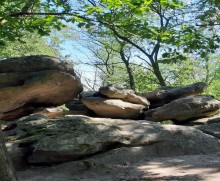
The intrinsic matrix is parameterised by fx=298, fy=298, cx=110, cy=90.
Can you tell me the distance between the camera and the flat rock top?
19.3 ft

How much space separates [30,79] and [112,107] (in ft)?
12.8

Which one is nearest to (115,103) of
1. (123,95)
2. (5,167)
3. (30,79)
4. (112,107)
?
(112,107)

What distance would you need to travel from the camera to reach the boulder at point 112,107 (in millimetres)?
13812

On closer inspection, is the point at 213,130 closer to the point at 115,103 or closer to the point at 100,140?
the point at 100,140

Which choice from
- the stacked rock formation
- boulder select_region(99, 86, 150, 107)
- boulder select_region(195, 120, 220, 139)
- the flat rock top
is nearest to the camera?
the flat rock top

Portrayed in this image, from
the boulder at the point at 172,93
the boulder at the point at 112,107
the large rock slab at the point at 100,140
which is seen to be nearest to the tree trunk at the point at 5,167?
the large rock slab at the point at 100,140

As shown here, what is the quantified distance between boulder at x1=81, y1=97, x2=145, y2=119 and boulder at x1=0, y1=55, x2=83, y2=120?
4.17 feet

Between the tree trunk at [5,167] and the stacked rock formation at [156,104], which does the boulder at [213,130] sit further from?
the tree trunk at [5,167]

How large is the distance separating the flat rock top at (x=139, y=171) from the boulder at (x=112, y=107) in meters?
6.46

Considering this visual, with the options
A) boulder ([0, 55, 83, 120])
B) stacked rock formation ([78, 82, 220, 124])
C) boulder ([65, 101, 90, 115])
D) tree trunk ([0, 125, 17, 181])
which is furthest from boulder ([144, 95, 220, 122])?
tree trunk ([0, 125, 17, 181])

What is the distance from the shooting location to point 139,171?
6449mm

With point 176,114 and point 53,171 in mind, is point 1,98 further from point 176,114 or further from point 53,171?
point 176,114

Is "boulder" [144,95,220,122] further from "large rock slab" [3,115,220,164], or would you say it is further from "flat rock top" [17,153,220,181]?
"flat rock top" [17,153,220,181]

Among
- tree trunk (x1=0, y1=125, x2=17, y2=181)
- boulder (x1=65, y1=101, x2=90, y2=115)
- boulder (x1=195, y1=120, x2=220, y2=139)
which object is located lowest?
boulder (x1=65, y1=101, x2=90, y2=115)
